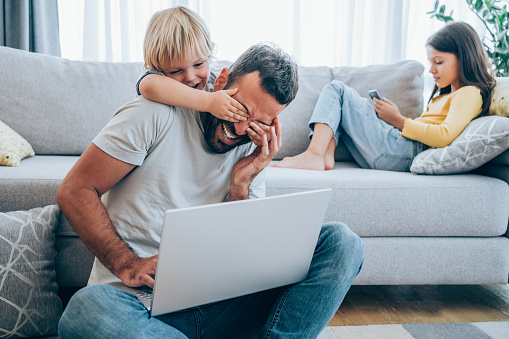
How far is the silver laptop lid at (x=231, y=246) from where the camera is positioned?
643 millimetres

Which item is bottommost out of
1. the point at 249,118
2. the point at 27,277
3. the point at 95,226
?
the point at 27,277

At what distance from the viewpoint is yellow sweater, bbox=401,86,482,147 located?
1711mm

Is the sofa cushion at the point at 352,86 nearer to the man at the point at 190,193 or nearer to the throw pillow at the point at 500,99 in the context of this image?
the throw pillow at the point at 500,99

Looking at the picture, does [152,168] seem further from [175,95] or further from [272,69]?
[272,69]

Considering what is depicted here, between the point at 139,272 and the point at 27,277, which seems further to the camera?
the point at 27,277

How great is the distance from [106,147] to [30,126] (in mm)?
1170

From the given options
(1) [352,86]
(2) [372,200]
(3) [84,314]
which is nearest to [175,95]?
(3) [84,314]

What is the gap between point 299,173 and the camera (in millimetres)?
1610

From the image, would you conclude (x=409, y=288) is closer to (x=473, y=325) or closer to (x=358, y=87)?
(x=473, y=325)

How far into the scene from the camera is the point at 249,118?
1005mm

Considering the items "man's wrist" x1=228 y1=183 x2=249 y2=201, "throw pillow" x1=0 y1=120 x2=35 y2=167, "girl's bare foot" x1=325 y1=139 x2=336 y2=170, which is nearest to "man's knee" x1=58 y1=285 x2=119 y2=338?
"man's wrist" x1=228 y1=183 x2=249 y2=201

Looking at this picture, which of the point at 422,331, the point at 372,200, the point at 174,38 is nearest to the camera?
the point at 174,38

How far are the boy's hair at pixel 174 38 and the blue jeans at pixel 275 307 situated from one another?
0.61 m

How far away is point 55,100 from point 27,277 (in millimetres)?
963
